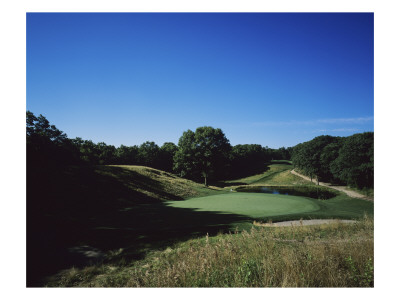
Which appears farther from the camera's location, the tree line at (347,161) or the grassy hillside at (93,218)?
the tree line at (347,161)

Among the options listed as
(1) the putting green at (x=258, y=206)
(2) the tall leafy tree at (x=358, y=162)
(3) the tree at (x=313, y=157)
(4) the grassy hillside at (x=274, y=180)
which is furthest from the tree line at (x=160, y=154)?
(2) the tall leafy tree at (x=358, y=162)

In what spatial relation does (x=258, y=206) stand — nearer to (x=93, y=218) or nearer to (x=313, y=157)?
(x=93, y=218)

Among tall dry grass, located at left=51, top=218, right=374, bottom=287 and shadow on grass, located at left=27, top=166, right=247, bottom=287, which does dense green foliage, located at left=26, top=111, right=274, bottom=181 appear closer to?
shadow on grass, located at left=27, top=166, right=247, bottom=287

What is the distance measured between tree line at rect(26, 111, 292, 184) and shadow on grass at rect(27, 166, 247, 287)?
2.87 m

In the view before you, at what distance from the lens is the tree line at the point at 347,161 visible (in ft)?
78.1

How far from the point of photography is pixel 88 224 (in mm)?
8375

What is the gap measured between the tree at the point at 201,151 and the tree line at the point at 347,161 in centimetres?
1874

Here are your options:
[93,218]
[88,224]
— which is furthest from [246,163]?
[88,224]

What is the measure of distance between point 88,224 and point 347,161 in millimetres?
32696

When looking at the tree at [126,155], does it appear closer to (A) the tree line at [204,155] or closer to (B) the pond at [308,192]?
(A) the tree line at [204,155]

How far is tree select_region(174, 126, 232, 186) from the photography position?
3512 centimetres

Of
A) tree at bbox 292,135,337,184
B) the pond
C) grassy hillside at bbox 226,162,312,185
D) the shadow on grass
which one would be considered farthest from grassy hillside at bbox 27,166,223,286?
tree at bbox 292,135,337,184
